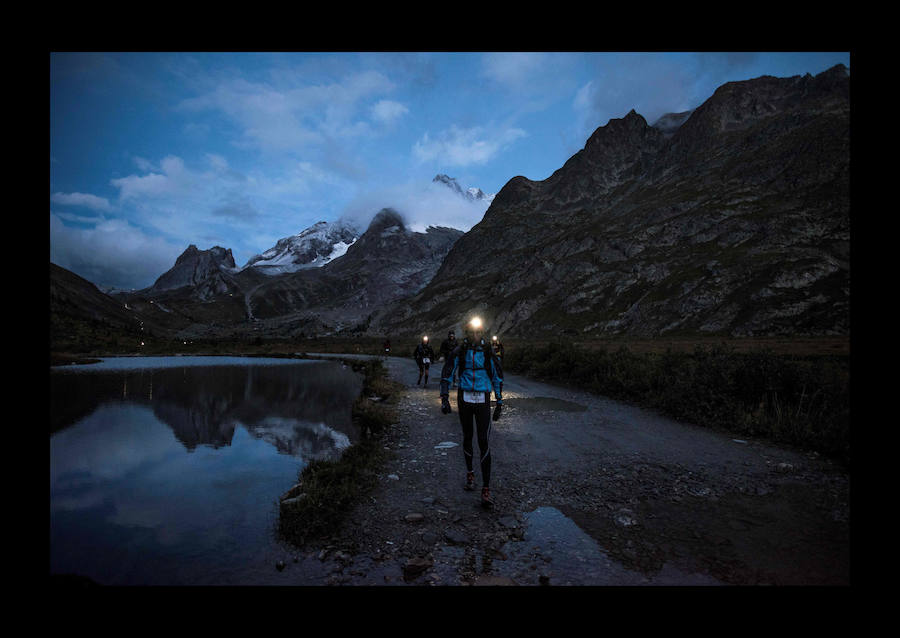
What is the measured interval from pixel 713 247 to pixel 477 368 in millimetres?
120881

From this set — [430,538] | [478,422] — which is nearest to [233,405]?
[478,422]

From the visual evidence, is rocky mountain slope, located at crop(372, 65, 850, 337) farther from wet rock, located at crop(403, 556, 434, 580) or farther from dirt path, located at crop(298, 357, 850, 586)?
wet rock, located at crop(403, 556, 434, 580)

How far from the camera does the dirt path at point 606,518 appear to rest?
470cm

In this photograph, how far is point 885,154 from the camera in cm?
312

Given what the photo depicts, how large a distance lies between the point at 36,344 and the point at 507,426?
11.7 meters

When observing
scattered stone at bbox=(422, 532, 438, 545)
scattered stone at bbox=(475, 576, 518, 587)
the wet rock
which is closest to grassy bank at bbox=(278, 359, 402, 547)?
scattered stone at bbox=(422, 532, 438, 545)

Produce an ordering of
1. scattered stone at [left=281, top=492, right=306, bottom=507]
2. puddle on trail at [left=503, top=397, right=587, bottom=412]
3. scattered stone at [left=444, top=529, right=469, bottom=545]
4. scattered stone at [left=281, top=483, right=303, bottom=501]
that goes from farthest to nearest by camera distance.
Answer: puddle on trail at [left=503, top=397, right=587, bottom=412]
scattered stone at [left=281, top=483, right=303, bottom=501]
scattered stone at [left=281, top=492, right=306, bottom=507]
scattered stone at [left=444, top=529, right=469, bottom=545]

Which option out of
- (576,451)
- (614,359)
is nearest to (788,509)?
(576,451)

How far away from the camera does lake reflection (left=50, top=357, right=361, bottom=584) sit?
5.59 meters

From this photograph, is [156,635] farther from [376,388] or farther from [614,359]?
[614,359]

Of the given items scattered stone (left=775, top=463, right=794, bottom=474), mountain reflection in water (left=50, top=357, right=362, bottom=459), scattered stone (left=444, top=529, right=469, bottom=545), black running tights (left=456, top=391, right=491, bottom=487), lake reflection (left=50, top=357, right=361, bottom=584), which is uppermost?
black running tights (left=456, top=391, right=491, bottom=487)

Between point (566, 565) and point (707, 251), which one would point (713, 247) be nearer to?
point (707, 251)

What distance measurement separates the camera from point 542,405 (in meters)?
17.2

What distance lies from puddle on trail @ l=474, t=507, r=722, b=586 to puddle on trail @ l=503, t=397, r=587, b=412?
10606mm
